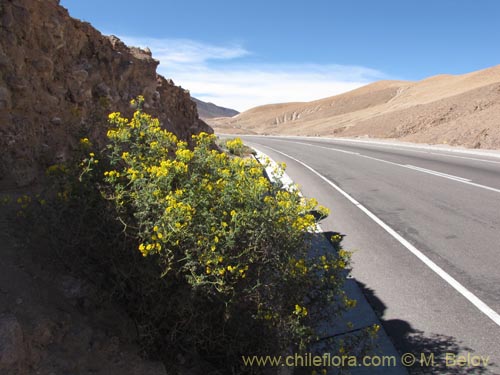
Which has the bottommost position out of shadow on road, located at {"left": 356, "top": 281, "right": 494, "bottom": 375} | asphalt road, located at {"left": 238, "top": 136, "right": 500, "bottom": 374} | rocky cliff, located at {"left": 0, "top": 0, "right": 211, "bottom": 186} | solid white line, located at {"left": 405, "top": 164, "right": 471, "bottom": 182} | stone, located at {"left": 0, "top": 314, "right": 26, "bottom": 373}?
shadow on road, located at {"left": 356, "top": 281, "right": 494, "bottom": 375}

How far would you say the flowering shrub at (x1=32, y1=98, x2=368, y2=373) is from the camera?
317cm

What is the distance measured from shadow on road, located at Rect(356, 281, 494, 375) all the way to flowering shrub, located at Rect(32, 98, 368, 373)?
1.02 meters

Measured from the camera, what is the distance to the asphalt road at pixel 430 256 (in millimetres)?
4184

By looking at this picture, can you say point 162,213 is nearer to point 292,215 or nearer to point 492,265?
point 292,215

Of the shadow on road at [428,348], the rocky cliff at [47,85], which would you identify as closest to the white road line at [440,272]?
the shadow on road at [428,348]

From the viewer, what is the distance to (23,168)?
189 inches

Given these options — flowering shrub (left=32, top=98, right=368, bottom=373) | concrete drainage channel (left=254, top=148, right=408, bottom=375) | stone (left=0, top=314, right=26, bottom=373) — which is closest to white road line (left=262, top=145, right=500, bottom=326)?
concrete drainage channel (left=254, top=148, right=408, bottom=375)

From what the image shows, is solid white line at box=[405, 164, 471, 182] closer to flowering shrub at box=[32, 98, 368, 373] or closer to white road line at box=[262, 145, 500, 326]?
white road line at box=[262, 145, 500, 326]

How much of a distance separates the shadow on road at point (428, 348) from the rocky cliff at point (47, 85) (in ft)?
12.4

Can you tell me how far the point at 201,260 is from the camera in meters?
3.14

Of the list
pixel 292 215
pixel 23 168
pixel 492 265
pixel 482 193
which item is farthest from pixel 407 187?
pixel 23 168

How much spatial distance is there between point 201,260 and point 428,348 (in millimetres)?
2429

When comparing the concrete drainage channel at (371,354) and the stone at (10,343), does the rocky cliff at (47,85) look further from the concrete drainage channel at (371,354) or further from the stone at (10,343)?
the concrete drainage channel at (371,354)

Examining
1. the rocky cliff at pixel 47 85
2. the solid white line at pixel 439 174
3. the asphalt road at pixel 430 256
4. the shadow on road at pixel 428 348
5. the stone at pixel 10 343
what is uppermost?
the rocky cliff at pixel 47 85
